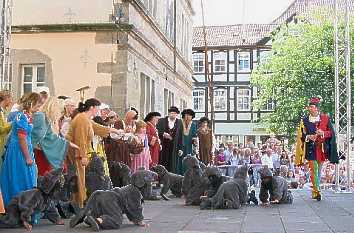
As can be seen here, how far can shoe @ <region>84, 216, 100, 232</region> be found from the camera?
7.18 m

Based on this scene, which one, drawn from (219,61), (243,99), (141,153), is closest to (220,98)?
(243,99)

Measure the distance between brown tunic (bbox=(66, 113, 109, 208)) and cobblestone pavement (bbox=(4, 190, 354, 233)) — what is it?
861 mm

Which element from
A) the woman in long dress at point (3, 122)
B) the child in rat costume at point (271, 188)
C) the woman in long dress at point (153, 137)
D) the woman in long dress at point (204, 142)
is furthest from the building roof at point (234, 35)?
the woman in long dress at point (3, 122)

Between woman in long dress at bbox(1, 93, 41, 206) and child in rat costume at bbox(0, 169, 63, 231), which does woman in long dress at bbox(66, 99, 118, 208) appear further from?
child in rat costume at bbox(0, 169, 63, 231)

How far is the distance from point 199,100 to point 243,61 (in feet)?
17.4

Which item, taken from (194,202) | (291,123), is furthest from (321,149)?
(291,123)

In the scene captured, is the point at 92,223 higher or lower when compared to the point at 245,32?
lower

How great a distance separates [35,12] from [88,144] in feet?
30.5

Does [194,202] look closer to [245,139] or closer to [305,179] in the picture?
[305,179]

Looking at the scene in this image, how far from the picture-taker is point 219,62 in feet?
180

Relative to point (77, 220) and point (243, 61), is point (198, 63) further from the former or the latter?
point (77, 220)

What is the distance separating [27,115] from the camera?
7750 mm

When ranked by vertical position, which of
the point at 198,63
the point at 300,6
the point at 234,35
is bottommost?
the point at 198,63

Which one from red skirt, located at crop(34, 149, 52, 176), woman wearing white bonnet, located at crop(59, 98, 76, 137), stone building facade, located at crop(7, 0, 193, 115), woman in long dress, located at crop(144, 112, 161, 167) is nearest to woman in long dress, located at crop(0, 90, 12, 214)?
red skirt, located at crop(34, 149, 52, 176)
